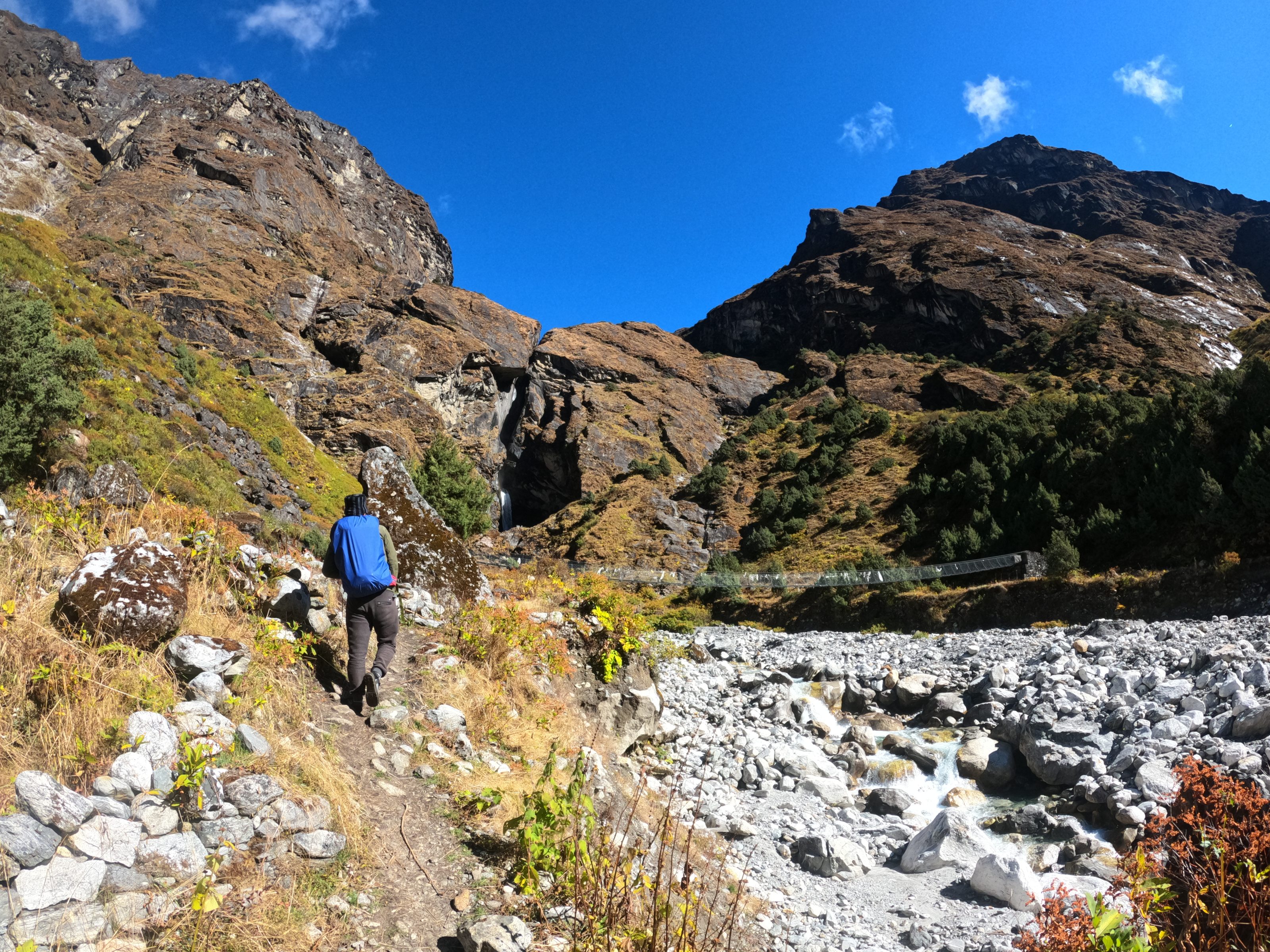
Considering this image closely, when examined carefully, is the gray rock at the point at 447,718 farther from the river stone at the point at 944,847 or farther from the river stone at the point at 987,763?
the river stone at the point at 987,763

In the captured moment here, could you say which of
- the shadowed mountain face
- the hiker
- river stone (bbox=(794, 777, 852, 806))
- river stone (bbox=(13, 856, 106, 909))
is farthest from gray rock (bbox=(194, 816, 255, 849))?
the shadowed mountain face

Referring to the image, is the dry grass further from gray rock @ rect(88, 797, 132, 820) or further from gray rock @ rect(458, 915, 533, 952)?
gray rock @ rect(458, 915, 533, 952)

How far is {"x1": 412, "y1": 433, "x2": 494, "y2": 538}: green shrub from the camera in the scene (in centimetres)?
2161

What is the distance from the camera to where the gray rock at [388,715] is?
421cm

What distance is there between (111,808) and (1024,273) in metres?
84.2

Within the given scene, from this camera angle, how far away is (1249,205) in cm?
10581

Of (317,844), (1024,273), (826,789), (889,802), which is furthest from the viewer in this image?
(1024,273)

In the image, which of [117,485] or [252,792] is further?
[117,485]

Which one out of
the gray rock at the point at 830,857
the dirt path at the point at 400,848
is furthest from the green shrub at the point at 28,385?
the gray rock at the point at 830,857

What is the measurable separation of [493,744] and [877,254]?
316ft

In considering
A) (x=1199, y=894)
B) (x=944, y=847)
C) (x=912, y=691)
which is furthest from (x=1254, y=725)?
(x=1199, y=894)

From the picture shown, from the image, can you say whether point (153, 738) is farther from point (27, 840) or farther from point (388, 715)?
point (388, 715)

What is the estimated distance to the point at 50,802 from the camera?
2074 millimetres

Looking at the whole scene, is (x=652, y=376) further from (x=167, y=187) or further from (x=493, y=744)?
(x=493, y=744)
